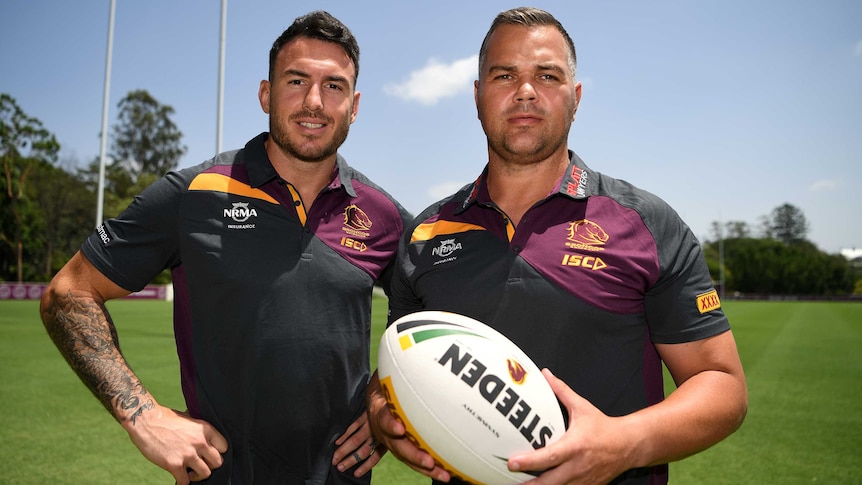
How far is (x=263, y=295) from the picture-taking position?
2.62 metres

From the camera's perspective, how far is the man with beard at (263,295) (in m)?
2.61

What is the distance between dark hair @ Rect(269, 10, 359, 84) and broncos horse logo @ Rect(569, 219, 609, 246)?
1.46m

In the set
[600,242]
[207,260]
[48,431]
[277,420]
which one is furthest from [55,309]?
[48,431]

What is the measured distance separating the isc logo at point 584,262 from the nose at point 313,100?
135cm

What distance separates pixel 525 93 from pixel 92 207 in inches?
2288

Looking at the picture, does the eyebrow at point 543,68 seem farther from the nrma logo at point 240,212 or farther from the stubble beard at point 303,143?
the nrma logo at point 240,212

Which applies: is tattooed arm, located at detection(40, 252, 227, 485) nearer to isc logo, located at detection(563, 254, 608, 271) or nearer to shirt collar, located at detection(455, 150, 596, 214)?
shirt collar, located at detection(455, 150, 596, 214)

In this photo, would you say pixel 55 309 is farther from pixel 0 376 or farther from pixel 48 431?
pixel 0 376

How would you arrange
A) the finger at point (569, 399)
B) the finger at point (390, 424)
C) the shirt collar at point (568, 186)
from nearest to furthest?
the finger at point (569, 399) → the finger at point (390, 424) → the shirt collar at point (568, 186)

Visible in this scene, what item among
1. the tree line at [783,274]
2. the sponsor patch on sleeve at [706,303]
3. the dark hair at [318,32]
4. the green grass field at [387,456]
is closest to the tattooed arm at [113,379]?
the dark hair at [318,32]

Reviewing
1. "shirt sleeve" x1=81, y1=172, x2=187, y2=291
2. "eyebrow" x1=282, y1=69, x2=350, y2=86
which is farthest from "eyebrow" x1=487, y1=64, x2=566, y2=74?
"shirt sleeve" x1=81, y1=172, x2=187, y2=291

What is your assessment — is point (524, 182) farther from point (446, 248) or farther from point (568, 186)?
point (446, 248)

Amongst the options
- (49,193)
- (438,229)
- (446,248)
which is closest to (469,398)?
(446,248)

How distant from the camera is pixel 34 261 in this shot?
1879 inches
